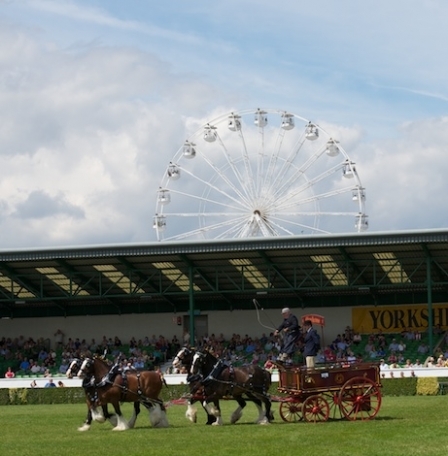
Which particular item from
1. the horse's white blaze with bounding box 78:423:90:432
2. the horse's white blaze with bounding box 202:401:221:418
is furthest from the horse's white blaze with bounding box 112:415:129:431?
the horse's white blaze with bounding box 202:401:221:418

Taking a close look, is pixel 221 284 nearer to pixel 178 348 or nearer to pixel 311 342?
pixel 178 348

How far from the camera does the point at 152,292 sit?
52.2 meters

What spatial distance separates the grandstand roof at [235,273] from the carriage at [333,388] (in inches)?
840

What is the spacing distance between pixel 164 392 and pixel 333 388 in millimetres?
16639

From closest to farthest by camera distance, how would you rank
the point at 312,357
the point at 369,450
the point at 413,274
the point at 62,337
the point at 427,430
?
the point at 369,450 → the point at 427,430 → the point at 312,357 → the point at 413,274 → the point at 62,337

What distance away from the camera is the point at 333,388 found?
2305cm

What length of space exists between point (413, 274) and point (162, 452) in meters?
31.5

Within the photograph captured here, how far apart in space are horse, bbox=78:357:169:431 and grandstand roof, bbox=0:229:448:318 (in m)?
21.5

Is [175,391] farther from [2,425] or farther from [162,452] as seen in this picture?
[162,452]

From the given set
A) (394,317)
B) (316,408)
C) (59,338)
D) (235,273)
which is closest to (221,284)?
(235,273)

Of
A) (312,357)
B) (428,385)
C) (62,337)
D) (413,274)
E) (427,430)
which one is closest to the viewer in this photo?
(427,430)

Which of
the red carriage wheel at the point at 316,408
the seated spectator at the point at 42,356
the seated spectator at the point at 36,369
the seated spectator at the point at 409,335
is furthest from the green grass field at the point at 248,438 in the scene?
the seated spectator at the point at 42,356

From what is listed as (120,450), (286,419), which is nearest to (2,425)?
(286,419)

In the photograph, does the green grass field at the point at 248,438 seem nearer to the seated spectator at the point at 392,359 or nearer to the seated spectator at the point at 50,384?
the seated spectator at the point at 50,384
